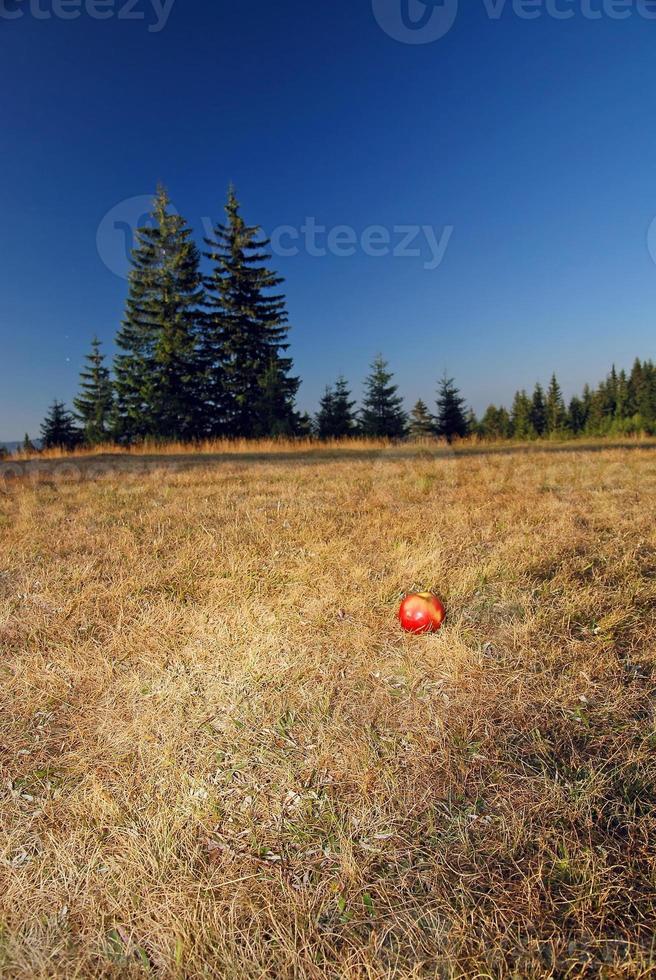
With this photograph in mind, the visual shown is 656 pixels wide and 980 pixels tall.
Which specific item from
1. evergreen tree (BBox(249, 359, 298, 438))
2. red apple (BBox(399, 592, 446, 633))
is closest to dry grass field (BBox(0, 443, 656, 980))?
red apple (BBox(399, 592, 446, 633))

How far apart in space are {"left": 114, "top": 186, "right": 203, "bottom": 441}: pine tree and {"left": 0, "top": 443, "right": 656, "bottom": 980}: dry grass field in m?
15.7

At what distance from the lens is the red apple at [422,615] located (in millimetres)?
2049

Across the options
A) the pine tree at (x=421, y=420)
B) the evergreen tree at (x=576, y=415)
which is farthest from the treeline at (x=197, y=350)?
the evergreen tree at (x=576, y=415)

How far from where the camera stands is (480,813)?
1.22 meters

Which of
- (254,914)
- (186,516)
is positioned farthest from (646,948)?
(186,516)

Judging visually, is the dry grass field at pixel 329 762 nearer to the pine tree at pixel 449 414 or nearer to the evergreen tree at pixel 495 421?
the pine tree at pixel 449 414

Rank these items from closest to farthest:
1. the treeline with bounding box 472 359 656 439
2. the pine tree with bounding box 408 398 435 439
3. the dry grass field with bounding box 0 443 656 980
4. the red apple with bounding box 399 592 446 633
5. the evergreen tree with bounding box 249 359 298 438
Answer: the dry grass field with bounding box 0 443 656 980
the red apple with bounding box 399 592 446 633
the evergreen tree with bounding box 249 359 298 438
the pine tree with bounding box 408 398 435 439
the treeline with bounding box 472 359 656 439

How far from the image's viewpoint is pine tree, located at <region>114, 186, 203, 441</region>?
57.6 ft

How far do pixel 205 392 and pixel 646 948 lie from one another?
748 inches

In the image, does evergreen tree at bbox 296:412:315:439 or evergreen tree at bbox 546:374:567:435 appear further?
evergreen tree at bbox 546:374:567:435

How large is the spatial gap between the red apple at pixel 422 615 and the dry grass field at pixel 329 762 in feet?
0.25

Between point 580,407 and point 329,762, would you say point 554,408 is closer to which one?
point 580,407

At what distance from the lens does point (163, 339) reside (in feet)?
57.3

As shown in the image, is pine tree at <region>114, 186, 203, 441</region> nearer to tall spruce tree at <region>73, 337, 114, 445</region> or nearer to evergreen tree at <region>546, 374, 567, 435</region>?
tall spruce tree at <region>73, 337, 114, 445</region>
